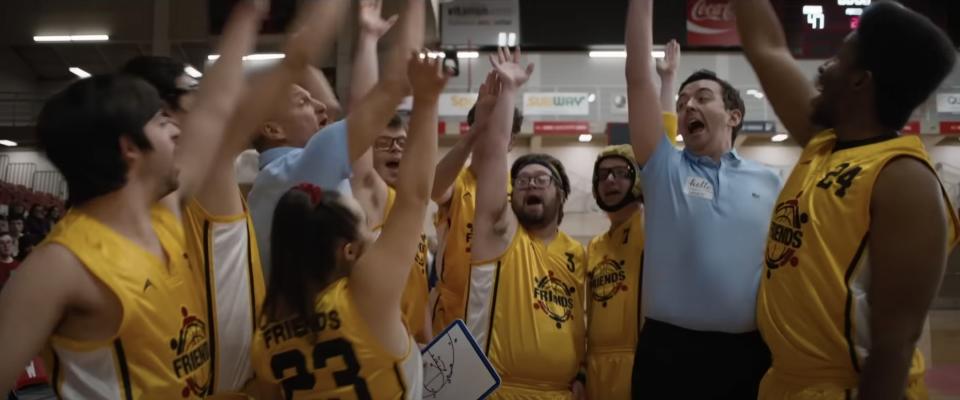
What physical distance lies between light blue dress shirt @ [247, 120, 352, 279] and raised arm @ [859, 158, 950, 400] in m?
1.69

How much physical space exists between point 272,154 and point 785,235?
6.20ft

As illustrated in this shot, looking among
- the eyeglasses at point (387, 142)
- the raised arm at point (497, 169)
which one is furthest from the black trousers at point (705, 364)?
the eyeglasses at point (387, 142)

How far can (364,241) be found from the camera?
2.38 metres

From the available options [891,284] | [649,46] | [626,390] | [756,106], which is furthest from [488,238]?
[756,106]

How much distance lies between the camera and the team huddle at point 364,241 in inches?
75.2

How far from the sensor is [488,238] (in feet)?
12.7

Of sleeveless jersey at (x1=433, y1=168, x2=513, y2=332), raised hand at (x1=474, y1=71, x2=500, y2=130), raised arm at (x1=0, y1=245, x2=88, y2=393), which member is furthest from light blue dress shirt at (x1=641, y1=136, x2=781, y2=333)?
raised arm at (x1=0, y1=245, x2=88, y2=393)

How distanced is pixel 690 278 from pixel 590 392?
105 centimetres

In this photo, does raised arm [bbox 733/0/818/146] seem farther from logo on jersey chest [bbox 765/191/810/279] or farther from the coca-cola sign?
the coca-cola sign

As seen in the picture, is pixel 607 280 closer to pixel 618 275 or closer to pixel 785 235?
pixel 618 275

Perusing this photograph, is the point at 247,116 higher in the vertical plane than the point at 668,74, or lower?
lower

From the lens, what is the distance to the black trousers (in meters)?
2.98

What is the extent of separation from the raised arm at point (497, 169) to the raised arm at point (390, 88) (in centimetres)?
119

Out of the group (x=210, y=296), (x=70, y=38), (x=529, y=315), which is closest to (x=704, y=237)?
(x=529, y=315)
